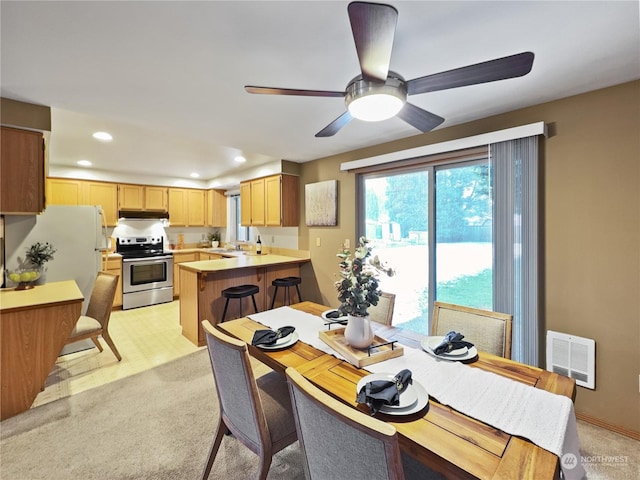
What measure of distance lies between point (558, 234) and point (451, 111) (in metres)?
1.26

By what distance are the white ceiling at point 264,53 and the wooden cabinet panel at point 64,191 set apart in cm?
268

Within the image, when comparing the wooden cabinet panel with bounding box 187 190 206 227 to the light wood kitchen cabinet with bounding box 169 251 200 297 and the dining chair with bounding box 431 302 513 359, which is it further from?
the dining chair with bounding box 431 302 513 359

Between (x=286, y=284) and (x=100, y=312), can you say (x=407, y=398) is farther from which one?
(x=100, y=312)

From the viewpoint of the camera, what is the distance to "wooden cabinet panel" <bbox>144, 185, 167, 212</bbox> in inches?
215

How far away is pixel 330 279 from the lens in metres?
3.97

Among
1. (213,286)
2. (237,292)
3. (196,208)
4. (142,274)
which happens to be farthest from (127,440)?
(196,208)

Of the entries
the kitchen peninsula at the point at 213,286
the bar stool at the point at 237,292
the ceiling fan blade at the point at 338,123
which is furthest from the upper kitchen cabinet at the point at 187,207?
the ceiling fan blade at the point at 338,123

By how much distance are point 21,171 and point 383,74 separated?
2777 millimetres

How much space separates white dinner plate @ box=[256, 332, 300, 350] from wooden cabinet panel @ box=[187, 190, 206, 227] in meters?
5.01

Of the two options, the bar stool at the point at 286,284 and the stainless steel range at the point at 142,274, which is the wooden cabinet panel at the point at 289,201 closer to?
the bar stool at the point at 286,284

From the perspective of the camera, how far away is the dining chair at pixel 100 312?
106 inches

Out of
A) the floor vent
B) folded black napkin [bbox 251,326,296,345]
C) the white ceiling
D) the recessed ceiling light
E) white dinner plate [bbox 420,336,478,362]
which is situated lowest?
the floor vent

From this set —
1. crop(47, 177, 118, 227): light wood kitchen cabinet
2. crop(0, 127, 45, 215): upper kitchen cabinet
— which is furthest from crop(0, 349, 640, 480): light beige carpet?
crop(47, 177, 118, 227): light wood kitchen cabinet

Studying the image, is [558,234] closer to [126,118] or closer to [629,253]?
[629,253]
